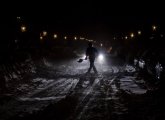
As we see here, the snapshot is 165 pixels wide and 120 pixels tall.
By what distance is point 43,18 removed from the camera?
5906 centimetres

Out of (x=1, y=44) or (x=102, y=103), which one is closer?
(x=102, y=103)

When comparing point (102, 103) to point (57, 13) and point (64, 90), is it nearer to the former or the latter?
point (64, 90)

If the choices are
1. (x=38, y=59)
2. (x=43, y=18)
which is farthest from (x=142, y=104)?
(x=43, y=18)

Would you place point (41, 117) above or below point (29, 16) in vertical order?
below

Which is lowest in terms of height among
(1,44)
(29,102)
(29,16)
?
(29,102)

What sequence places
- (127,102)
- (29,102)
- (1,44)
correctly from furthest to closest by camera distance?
(1,44) → (29,102) → (127,102)

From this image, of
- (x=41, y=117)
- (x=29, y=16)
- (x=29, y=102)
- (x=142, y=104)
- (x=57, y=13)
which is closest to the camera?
(x=41, y=117)

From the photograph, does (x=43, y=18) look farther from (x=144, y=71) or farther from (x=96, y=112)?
(x=96, y=112)

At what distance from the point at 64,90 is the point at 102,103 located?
370cm

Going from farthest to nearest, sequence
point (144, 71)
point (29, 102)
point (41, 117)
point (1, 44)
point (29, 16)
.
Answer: point (29, 16) < point (1, 44) < point (144, 71) < point (29, 102) < point (41, 117)

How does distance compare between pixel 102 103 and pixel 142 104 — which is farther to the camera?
pixel 102 103

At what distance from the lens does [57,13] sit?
78938 mm

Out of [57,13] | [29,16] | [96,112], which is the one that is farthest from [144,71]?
[57,13]

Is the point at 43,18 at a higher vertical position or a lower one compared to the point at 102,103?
higher
